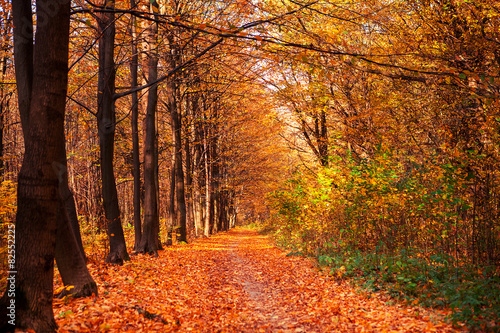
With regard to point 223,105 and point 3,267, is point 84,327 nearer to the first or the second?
point 3,267

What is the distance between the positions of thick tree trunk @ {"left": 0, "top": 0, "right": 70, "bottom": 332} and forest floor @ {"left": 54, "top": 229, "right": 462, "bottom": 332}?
1.90 feet

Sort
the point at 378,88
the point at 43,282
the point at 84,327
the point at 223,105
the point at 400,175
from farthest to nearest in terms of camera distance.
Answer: the point at 223,105, the point at 378,88, the point at 400,175, the point at 84,327, the point at 43,282

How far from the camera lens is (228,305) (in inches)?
264

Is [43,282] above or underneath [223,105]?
underneath

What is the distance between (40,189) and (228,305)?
14.0ft

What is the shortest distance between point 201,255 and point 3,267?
7558 mm

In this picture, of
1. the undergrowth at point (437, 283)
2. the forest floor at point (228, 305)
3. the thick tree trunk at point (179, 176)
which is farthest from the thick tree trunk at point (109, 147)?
the thick tree trunk at point (179, 176)

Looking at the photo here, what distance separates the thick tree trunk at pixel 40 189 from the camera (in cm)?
387

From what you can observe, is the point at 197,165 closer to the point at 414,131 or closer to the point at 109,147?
the point at 109,147

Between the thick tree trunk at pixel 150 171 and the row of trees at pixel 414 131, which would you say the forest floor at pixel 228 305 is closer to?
the row of trees at pixel 414 131

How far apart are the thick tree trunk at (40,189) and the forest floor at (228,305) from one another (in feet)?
1.90

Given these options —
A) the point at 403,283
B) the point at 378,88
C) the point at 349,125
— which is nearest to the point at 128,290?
the point at 403,283

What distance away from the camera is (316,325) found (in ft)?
17.6

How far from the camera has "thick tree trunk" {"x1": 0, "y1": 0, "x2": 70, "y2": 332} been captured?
3.87 meters
